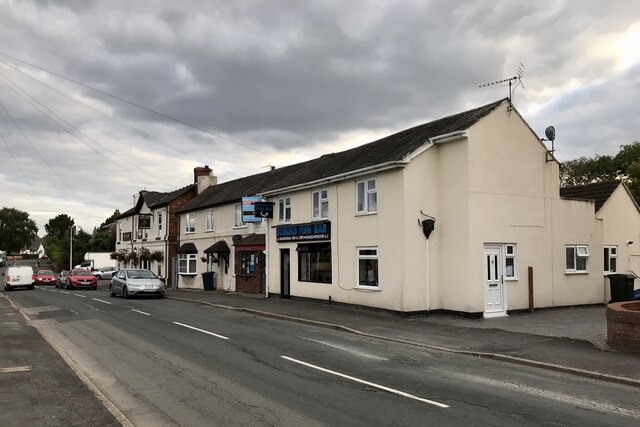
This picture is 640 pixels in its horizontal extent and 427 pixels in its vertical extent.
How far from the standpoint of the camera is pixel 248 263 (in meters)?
28.9

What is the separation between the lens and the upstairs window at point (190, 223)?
37681 millimetres

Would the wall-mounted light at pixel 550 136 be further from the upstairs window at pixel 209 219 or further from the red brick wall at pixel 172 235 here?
the red brick wall at pixel 172 235

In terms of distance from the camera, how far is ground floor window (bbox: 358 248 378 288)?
18.6 m

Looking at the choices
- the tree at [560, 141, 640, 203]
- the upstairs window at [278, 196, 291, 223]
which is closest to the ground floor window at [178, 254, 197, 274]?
the upstairs window at [278, 196, 291, 223]

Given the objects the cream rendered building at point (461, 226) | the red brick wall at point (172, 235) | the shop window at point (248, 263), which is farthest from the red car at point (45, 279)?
the cream rendered building at point (461, 226)

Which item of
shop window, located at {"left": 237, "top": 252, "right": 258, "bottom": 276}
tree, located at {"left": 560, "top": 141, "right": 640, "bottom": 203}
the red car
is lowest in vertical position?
the red car

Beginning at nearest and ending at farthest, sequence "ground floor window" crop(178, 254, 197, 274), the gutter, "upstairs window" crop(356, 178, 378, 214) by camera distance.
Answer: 1. the gutter
2. "upstairs window" crop(356, 178, 378, 214)
3. "ground floor window" crop(178, 254, 197, 274)

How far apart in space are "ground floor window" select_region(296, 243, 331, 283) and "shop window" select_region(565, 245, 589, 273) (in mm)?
9124

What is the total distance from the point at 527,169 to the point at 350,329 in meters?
8.96

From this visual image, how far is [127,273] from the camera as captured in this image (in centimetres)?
2747

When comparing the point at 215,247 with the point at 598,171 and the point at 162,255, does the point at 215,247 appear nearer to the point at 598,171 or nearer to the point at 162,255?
the point at 162,255

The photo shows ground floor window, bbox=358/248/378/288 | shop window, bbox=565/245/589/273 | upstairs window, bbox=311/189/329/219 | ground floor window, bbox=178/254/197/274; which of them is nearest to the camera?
ground floor window, bbox=358/248/378/288

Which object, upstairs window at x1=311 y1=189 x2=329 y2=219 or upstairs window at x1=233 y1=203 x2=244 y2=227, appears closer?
upstairs window at x1=311 y1=189 x2=329 y2=219

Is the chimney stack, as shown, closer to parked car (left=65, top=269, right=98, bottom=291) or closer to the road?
parked car (left=65, top=269, right=98, bottom=291)
